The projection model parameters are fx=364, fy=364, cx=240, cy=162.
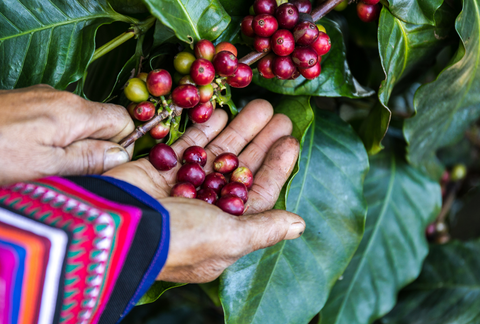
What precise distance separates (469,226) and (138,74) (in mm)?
1846

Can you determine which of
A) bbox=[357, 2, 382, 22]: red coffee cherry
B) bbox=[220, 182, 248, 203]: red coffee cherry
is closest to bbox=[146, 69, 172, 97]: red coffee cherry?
bbox=[220, 182, 248, 203]: red coffee cherry

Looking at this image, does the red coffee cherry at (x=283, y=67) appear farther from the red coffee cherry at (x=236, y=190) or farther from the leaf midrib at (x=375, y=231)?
the leaf midrib at (x=375, y=231)

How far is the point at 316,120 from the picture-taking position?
139 cm

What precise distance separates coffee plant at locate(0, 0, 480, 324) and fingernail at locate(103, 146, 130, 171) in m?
0.05

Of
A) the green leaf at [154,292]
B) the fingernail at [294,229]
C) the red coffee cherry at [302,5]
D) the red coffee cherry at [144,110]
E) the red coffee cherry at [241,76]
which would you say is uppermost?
the red coffee cherry at [302,5]

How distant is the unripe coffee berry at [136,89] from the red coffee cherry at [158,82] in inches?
0.7

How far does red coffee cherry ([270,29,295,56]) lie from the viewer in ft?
3.27

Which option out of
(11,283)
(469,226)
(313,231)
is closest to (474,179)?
(469,226)

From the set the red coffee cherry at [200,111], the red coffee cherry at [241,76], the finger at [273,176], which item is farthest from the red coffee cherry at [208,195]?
the red coffee cherry at [241,76]

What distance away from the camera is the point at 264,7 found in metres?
1.03

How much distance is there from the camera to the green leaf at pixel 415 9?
1045mm

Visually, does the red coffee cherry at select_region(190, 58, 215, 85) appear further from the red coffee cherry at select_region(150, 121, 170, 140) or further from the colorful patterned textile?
the colorful patterned textile

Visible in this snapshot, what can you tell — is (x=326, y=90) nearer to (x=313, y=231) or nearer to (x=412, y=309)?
(x=313, y=231)

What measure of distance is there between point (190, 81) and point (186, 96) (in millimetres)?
56
